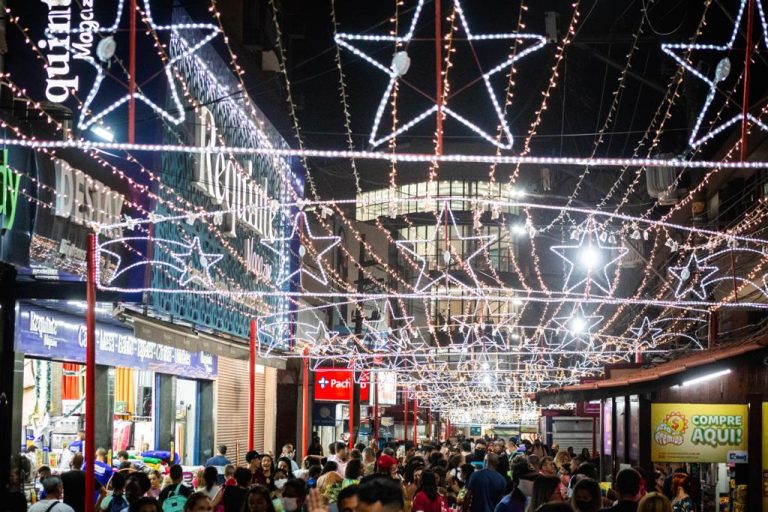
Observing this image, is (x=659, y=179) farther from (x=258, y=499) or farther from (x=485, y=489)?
Answer: (x=258, y=499)

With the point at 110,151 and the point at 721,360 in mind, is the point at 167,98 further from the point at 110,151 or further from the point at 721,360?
the point at 721,360

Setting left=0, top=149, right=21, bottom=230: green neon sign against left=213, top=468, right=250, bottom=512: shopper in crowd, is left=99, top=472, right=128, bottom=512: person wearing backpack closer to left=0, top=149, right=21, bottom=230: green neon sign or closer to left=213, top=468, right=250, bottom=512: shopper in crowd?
left=213, top=468, right=250, bottom=512: shopper in crowd

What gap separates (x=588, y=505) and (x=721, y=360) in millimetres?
6935

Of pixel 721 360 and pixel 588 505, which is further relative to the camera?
pixel 721 360

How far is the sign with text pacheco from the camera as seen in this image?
16.9 metres

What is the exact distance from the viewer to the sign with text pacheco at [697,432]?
16.9 metres

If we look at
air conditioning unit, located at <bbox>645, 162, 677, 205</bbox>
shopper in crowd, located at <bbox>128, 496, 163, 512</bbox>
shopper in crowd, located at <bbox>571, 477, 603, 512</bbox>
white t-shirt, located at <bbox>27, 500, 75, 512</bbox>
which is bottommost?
white t-shirt, located at <bbox>27, 500, 75, 512</bbox>

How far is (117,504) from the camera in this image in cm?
1177

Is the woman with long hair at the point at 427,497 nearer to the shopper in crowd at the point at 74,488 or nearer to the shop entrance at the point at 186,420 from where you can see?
the shopper in crowd at the point at 74,488

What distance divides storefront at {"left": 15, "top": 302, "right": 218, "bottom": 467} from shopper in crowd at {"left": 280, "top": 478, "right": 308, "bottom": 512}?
7.65 m

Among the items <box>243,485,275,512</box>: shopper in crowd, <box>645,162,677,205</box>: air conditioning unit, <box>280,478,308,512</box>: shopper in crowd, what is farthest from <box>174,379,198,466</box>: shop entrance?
<box>243,485,275,512</box>: shopper in crowd

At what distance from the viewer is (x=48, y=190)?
50.1ft

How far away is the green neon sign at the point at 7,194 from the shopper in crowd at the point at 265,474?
→ 4.50m

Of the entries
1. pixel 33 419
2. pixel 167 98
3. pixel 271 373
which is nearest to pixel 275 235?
pixel 271 373
